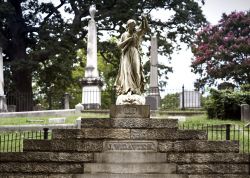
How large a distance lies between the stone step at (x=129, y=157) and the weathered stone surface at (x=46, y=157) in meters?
0.25

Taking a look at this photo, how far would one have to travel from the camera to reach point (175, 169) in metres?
10.5

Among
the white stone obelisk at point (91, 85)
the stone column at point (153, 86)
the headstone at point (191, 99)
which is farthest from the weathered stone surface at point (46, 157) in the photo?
the headstone at point (191, 99)

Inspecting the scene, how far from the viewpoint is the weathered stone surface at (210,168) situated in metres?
10.6

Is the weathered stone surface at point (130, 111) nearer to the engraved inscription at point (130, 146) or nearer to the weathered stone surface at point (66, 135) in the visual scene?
the engraved inscription at point (130, 146)

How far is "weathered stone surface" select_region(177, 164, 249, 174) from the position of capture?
1056cm

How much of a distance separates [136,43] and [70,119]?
696 cm

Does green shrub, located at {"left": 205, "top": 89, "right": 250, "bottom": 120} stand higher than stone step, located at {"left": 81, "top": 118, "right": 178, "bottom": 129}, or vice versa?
green shrub, located at {"left": 205, "top": 89, "right": 250, "bottom": 120}

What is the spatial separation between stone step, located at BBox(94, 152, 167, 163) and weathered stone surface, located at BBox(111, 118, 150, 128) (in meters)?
0.66

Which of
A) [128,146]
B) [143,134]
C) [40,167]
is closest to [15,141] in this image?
[40,167]

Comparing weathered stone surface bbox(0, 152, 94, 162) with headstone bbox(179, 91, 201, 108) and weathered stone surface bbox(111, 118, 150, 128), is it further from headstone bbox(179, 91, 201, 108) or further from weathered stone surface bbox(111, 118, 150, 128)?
headstone bbox(179, 91, 201, 108)

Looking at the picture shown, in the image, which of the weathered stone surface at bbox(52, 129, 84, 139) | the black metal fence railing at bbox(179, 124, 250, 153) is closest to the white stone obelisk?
the black metal fence railing at bbox(179, 124, 250, 153)

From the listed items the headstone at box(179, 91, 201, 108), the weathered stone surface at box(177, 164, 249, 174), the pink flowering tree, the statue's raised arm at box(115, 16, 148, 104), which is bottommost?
the weathered stone surface at box(177, 164, 249, 174)

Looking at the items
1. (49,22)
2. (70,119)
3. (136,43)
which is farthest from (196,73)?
(136,43)

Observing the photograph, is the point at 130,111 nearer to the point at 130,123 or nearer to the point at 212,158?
the point at 130,123
